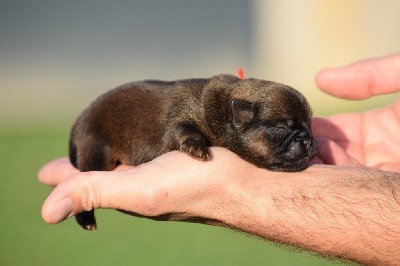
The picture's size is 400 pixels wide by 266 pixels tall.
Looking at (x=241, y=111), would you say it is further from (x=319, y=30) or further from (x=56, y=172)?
(x=319, y=30)

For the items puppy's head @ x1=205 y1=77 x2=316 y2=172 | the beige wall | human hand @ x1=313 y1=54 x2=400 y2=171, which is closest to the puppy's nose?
puppy's head @ x1=205 y1=77 x2=316 y2=172

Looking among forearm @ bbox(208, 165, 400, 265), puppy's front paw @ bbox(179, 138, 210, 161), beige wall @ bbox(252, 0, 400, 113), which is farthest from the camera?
beige wall @ bbox(252, 0, 400, 113)


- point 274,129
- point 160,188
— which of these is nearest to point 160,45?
point 274,129

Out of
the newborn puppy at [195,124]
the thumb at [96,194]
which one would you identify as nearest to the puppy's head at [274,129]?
the newborn puppy at [195,124]

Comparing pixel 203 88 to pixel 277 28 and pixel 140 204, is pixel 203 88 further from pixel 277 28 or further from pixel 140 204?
pixel 277 28

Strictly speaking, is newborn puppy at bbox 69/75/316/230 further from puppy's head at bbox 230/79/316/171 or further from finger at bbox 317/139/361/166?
finger at bbox 317/139/361/166

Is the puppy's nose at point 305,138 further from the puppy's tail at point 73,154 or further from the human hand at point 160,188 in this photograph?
the puppy's tail at point 73,154

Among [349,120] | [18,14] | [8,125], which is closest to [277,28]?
[18,14]
